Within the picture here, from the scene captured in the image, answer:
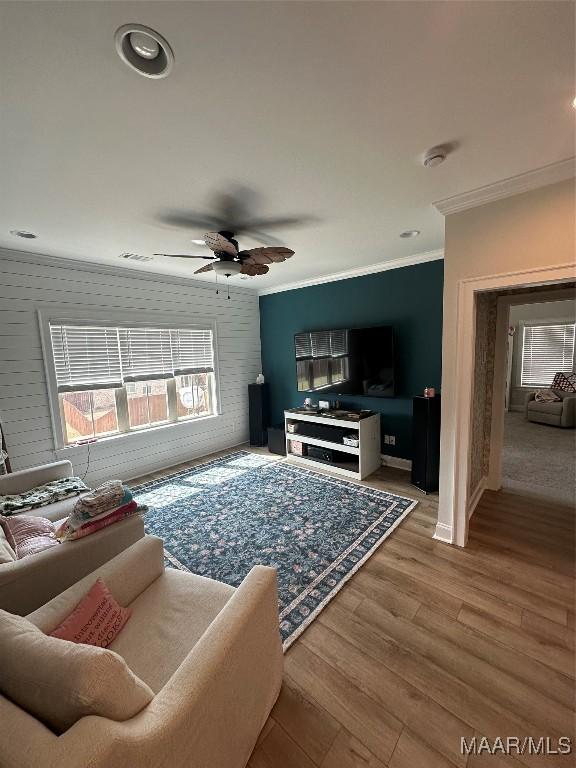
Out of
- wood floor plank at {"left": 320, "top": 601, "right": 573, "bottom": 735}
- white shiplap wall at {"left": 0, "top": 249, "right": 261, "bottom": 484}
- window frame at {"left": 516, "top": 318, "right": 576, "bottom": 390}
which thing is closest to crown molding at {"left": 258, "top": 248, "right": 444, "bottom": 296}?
white shiplap wall at {"left": 0, "top": 249, "right": 261, "bottom": 484}

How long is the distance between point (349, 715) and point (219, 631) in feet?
2.74

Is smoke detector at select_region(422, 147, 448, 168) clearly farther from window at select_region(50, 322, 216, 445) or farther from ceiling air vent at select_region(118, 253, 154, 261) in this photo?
window at select_region(50, 322, 216, 445)

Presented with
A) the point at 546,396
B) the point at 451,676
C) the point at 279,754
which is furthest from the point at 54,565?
the point at 546,396

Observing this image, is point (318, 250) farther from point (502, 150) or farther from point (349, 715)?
point (349, 715)

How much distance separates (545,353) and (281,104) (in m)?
7.72

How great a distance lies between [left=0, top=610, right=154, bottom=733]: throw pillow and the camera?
0.76m

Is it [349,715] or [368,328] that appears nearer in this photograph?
[349,715]

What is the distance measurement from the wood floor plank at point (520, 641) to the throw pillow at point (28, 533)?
2.45m

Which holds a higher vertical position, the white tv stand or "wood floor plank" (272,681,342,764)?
the white tv stand

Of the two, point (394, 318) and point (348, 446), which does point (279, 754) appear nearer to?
point (348, 446)

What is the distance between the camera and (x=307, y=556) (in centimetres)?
236

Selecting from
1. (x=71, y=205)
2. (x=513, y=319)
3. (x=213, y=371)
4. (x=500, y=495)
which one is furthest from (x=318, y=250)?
(x=513, y=319)

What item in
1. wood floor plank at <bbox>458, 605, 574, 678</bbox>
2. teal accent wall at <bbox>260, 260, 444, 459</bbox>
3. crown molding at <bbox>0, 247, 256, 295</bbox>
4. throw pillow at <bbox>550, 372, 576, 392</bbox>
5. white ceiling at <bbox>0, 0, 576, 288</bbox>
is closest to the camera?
white ceiling at <bbox>0, 0, 576, 288</bbox>

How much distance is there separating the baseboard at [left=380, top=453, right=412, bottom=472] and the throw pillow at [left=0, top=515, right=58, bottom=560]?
3.46m
